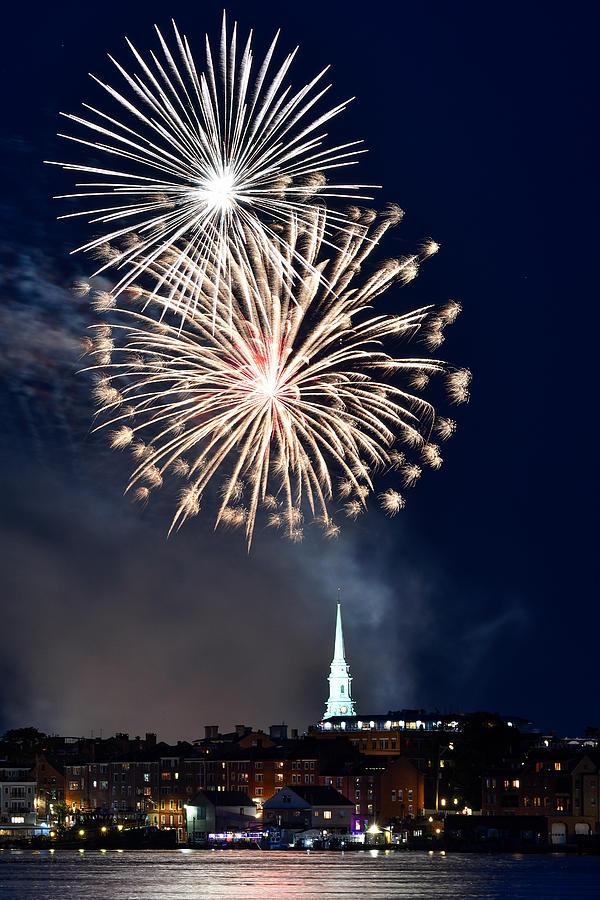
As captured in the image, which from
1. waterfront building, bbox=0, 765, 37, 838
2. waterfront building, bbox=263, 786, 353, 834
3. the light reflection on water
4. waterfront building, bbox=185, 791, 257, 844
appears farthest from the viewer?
waterfront building, bbox=0, 765, 37, 838

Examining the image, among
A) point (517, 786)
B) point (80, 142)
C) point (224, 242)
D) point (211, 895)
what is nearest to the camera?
point (80, 142)

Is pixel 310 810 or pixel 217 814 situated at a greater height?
pixel 310 810

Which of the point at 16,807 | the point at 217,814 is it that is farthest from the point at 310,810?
the point at 16,807

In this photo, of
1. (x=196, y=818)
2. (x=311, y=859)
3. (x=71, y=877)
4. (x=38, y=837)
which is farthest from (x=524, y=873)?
(x=38, y=837)

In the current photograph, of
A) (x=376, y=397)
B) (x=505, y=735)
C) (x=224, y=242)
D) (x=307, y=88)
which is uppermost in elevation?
(x=307, y=88)

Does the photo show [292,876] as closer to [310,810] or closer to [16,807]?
[310,810]

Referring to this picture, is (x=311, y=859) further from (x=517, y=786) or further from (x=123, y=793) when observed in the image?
(x=123, y=793)

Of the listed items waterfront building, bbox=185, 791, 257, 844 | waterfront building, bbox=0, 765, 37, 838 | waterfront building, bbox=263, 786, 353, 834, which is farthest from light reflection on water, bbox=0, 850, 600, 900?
waterfront building, bbox=0, 765, 37, 838

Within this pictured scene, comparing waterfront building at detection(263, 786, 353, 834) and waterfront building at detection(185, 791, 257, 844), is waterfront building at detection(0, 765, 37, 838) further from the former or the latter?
waterfront building at detection(263, 786, 353, 834)
